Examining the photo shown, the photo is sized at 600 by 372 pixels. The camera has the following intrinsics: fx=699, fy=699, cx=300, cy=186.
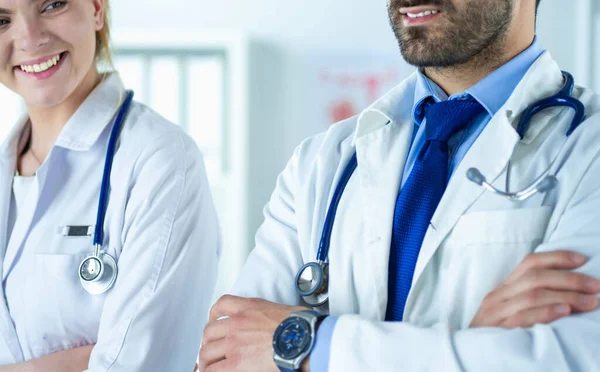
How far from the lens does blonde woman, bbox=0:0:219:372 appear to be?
1354 mm

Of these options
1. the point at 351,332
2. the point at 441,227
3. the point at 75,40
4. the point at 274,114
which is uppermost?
the point at 75,40

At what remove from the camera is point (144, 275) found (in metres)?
1.35

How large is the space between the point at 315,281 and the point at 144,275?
14.7 inches

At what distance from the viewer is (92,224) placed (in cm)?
144

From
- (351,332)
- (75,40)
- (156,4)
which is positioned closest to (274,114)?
(156,4)

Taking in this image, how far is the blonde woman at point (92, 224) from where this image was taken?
135cm

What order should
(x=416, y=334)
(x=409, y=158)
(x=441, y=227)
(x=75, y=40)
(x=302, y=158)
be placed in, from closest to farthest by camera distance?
(x=416, y=334), (x=441, y=227), (x=409, y=158), (x=302, y=158), (x=75, y=40)

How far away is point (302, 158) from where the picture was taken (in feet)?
4.39

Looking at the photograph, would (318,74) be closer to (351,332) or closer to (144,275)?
(144,275)

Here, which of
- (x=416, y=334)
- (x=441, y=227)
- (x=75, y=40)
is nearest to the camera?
(x=416, y=334)

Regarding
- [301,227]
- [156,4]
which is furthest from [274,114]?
[301,227]

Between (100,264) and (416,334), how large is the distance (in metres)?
0.69

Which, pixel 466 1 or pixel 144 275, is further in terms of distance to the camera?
pixel 144 275

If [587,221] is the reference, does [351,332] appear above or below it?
below
